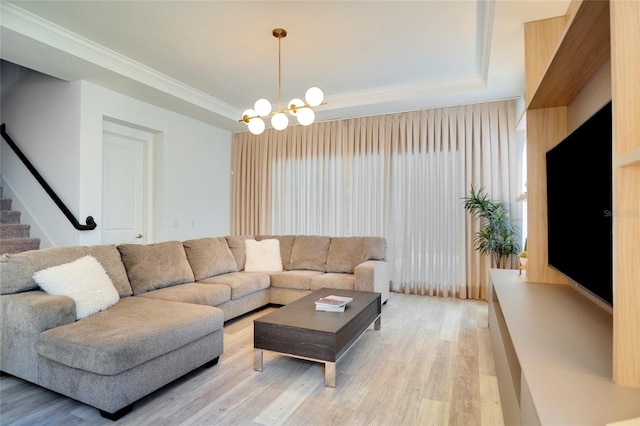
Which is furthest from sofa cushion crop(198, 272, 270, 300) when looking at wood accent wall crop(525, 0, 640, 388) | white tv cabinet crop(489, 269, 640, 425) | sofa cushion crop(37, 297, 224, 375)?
wood accent wall crop(525, 0, 640, 388)

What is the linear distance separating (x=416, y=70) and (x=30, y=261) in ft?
13.2

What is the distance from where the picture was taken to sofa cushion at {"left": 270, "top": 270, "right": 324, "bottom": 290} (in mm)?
3838

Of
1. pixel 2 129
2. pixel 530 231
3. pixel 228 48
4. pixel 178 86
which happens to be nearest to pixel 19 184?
pixel 2 129

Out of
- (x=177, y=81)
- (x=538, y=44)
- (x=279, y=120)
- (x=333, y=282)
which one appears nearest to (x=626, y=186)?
(x=538, y=44)

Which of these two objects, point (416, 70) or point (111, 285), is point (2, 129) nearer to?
point (111, 285)

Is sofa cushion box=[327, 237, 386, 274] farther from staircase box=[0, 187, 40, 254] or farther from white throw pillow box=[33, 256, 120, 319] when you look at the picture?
staircase box=[0, 187, 40, 254]

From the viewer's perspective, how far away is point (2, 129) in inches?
167

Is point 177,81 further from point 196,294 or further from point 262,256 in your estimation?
point 196,294

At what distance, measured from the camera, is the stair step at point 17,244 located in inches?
142

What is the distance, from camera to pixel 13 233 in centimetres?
385

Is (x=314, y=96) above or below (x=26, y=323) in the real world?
above

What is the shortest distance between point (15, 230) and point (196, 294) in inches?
105

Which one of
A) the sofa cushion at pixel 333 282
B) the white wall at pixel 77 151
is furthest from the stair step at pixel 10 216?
the sofa cushion at pixel 333 282

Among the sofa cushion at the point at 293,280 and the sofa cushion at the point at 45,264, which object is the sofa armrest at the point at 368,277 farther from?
the sofa cushion at the point at 45,264
